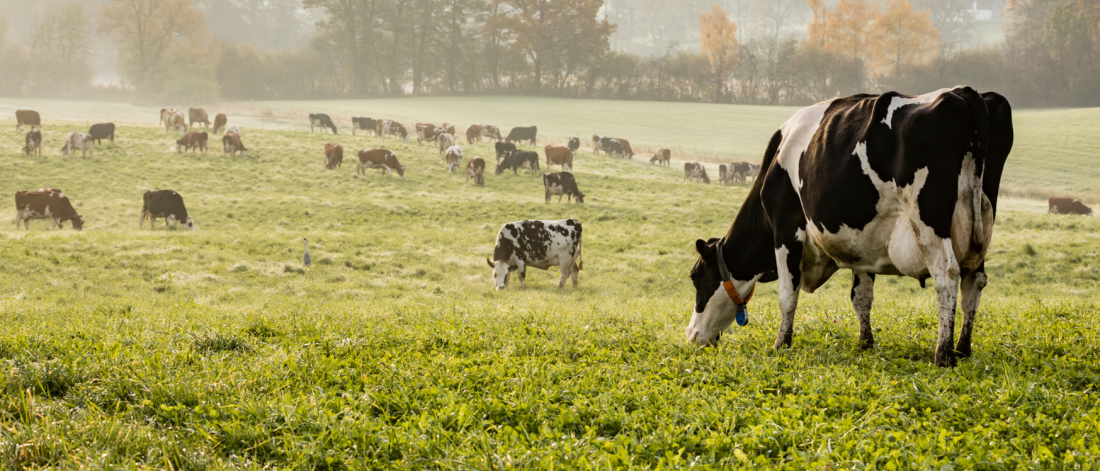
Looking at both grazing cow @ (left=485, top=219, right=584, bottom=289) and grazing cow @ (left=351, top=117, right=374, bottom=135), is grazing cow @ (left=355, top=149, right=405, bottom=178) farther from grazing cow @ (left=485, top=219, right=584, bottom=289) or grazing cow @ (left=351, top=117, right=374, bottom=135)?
grazing cow @ (left=485, top=219, right=584, bottom=289)

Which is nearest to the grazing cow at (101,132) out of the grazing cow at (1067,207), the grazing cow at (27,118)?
the grazing cow at (27,118)

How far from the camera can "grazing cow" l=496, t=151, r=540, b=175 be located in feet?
115

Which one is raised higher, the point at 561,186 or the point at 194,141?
the point at 194,141

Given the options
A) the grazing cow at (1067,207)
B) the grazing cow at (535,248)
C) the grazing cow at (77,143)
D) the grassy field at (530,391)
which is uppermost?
the grazing cow at (77,143)

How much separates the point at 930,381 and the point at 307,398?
4263 mm

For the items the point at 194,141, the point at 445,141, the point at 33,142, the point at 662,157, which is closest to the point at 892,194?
the point at 194,141

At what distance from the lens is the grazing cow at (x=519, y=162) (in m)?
35.2

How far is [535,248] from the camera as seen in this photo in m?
16.5

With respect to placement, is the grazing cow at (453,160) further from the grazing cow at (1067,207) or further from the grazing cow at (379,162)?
the grazing cow at (1067,207)

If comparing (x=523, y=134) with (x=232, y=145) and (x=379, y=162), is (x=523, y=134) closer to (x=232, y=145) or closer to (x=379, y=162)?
(x=379, y=162)

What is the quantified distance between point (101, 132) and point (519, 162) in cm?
2231

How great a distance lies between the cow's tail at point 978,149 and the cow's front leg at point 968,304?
424 mm

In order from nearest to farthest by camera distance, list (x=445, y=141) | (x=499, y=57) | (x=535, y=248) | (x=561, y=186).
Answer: (x=535, y=248) → (x=561, y=186) → (x=445, y=141) → (x=499, y=57)

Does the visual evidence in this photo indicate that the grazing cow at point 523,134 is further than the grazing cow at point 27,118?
→ Yes
